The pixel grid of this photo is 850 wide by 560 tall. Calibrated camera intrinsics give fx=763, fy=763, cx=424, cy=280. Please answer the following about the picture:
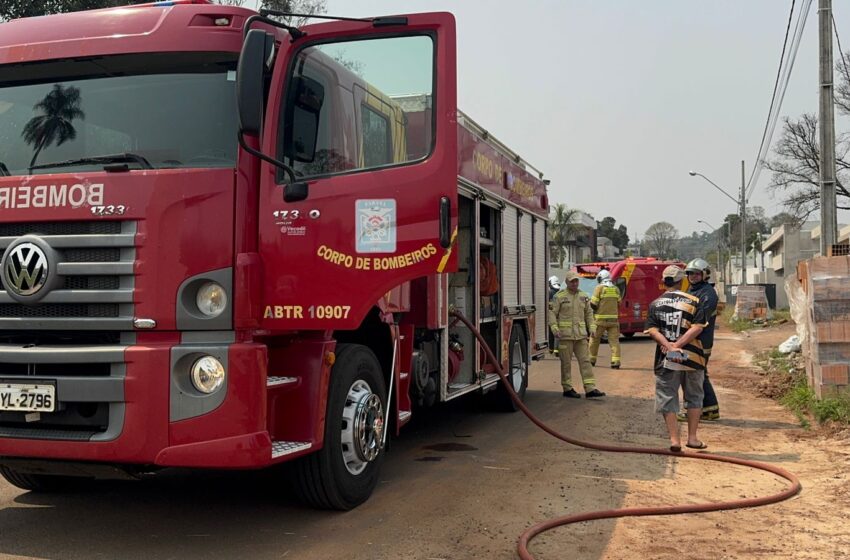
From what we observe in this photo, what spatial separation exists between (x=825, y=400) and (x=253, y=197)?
649cm

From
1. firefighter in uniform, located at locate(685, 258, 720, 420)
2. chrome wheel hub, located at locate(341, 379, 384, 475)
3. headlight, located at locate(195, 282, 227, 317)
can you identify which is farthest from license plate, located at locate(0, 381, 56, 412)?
firefighter in uniform, located at locate(685, 258, 720, 420)

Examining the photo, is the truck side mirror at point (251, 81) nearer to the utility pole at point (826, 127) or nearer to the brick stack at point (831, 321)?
the brick stack at point (831, 321)

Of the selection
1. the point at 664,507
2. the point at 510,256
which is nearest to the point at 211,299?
the point at 664,507

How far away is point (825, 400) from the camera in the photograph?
7891 mm

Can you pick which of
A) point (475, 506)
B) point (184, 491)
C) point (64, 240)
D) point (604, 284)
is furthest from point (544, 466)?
point (604, 284)

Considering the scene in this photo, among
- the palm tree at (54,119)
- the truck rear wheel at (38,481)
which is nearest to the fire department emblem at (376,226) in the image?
the palm tree at (54,119)

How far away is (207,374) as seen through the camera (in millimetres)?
3969

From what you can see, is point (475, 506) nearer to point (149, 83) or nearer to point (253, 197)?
point (253, 197)

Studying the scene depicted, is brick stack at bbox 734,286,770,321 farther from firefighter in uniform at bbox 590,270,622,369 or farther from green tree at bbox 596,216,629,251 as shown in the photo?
green tree at bbox 596,216,629,251

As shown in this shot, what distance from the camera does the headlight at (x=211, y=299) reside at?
13.3 feet

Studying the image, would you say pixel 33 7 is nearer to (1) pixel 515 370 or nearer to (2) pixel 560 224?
(1) pixel 515 370

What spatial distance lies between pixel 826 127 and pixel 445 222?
9071 millimetres

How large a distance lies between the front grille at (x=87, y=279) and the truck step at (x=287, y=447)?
1.01 metres

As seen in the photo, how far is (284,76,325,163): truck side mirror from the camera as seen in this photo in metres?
4.43
